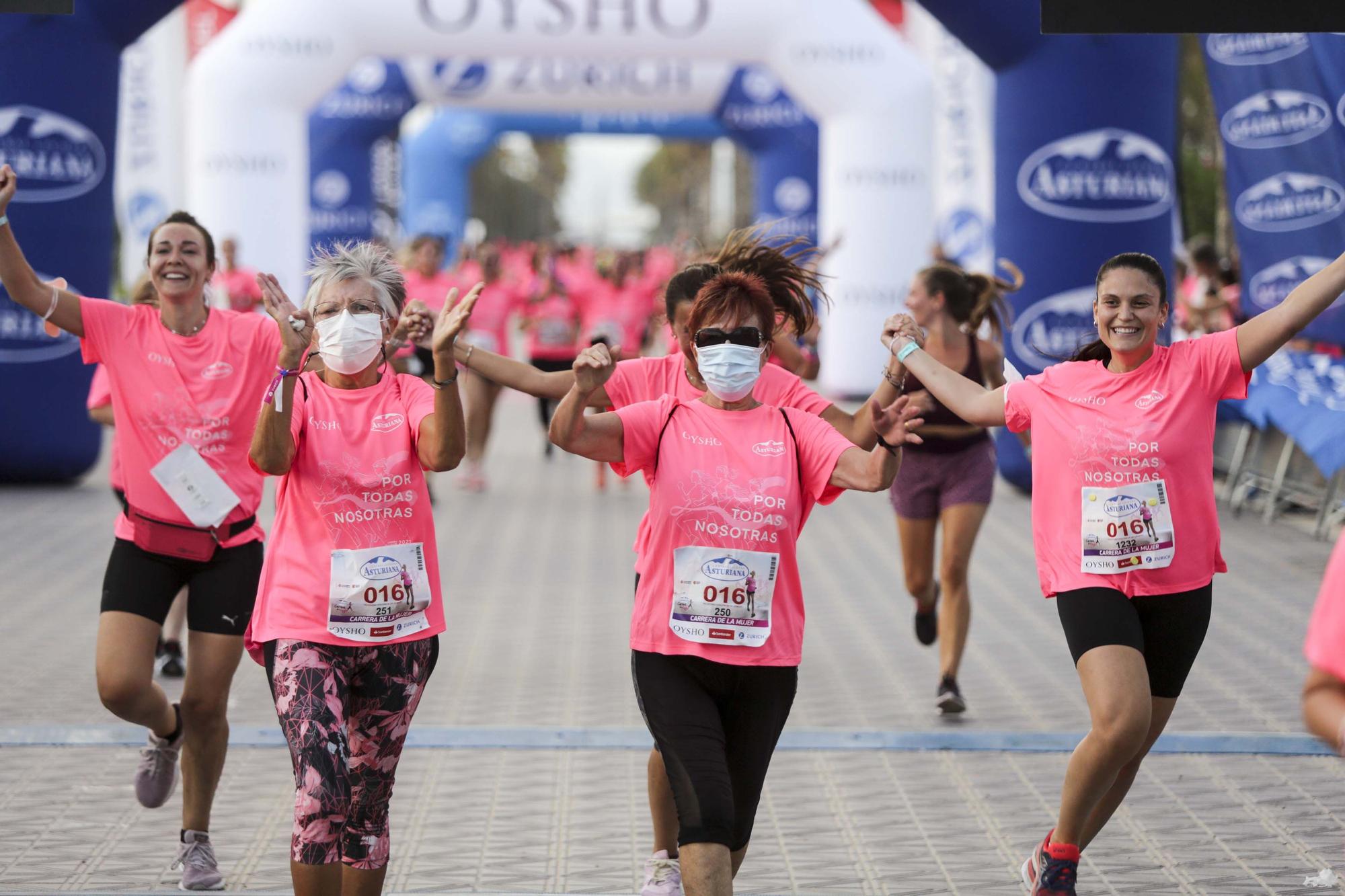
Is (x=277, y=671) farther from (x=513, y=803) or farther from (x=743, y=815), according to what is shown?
(x=513, y=803)

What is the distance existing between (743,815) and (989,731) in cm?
288

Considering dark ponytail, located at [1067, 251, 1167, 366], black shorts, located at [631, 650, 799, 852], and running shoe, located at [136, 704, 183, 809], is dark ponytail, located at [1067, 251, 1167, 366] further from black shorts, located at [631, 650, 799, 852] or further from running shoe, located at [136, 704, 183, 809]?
running shoe, located at [136, 704, 183, 809]

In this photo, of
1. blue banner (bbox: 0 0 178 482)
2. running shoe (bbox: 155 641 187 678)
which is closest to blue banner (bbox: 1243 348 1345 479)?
running shoe (bbox: 155 641 187 678)

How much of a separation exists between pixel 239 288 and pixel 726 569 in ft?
33.9

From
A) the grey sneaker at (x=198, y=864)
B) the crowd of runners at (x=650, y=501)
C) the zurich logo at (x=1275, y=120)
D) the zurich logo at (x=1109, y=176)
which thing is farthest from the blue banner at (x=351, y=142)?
the grey sneaker at (x=198, y=864)

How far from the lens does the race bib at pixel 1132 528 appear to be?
4.18 m

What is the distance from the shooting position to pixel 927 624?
7.23 m

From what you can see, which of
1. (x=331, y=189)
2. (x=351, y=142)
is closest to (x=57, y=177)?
(x=351, y=142)

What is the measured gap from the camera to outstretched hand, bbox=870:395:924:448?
3.67 meters

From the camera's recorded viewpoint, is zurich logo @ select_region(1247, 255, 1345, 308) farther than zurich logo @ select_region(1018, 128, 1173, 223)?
No

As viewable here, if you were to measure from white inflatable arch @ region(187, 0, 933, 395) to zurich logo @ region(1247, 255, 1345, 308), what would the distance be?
8.01 metres

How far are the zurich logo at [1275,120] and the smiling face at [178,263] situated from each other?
694cm

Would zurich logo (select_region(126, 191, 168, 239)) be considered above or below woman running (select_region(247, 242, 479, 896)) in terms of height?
above

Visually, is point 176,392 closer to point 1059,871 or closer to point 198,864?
point 198,864
